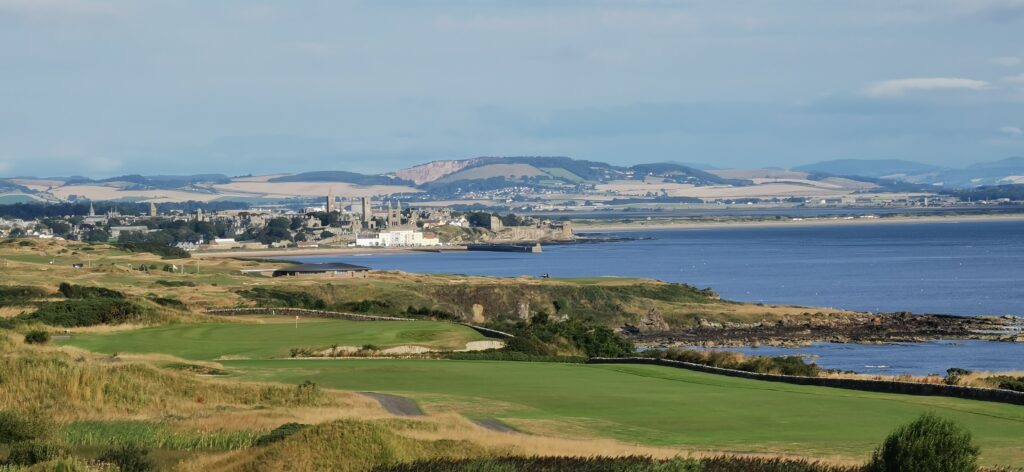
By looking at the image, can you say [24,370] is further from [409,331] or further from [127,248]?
[127,248]

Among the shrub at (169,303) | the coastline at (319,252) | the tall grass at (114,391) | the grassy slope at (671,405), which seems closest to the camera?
the grassy slope at (671,405)

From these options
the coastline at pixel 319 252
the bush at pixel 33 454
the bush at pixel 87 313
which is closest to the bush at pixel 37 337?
the bush at pixel 87 313

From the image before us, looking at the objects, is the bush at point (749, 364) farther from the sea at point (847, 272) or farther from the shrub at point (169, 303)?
the shrub at point (169, 303)

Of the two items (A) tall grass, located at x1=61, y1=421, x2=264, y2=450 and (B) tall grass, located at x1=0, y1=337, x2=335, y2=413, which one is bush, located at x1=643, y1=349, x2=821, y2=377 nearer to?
(B) tall grass, located at x1=0, y1=337, x2=335, y2=413

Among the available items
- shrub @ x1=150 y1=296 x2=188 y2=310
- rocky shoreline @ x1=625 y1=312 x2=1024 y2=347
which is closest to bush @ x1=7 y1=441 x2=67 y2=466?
shrub @ x1=150 y1=296 x2=188 y2=310

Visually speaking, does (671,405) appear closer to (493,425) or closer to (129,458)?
→ (493,425)

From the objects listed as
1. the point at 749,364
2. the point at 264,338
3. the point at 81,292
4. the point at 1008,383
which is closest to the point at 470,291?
the point at 81,292

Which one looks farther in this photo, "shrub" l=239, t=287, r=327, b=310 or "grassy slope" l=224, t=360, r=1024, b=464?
"shrub" l=239, t=287, r=327, b=310

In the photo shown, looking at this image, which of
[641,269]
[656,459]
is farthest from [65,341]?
[641,269]

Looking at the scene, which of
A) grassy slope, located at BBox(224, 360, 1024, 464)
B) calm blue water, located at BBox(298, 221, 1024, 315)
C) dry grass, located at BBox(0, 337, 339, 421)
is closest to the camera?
grassy slope, located at BBox(224, 360, 1024, 464)
